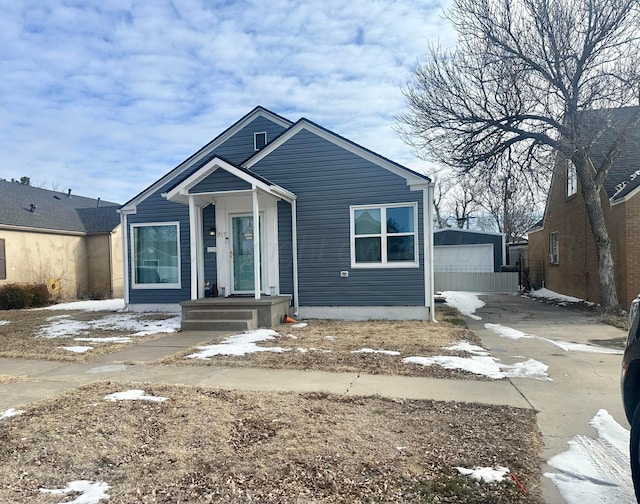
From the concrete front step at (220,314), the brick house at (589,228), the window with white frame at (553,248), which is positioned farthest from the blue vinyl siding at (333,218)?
the window with white frame at (553,248)

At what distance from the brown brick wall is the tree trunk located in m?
0.51

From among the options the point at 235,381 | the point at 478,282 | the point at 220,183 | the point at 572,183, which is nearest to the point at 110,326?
the point at 220,183

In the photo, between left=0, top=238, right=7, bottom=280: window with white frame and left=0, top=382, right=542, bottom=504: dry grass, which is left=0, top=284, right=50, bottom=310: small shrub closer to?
left=0, top=238, right=7, bottom=280: window with white frame

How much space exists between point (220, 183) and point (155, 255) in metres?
3.88

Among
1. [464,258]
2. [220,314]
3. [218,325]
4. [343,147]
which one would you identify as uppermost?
[343,147]

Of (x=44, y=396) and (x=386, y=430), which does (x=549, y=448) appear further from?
(x=44, y=396)

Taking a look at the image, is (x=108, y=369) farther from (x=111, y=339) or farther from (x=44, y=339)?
(x=44, y=339)

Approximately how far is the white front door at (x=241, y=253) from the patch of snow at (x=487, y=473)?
9.17m

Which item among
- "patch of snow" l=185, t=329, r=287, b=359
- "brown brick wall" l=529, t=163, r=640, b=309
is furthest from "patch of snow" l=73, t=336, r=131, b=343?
"brown brick wall" l=529, t=163, r=640, b=309

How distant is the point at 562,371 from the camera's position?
20.3 ft

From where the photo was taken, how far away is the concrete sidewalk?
16.6ft

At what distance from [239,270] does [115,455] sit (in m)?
8.58

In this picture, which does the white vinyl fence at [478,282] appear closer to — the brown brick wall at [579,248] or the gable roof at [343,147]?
the brown brick wall at [579,248]

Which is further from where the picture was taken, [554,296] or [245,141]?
[554,296]
